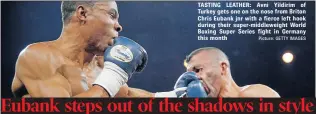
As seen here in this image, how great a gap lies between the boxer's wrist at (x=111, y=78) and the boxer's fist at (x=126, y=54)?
3cm

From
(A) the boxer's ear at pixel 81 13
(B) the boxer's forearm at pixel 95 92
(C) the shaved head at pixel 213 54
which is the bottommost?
(B) the boxer's forearm at pixel 95 92

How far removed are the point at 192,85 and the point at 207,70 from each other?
17 centimetres

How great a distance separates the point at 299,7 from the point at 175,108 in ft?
4.20

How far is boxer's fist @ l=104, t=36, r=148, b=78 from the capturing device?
381 centimetres

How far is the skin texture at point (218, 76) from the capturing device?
387cm

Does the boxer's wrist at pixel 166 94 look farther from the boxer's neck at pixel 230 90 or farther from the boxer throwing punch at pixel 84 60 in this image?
the boxer's neck at pixel 230 90

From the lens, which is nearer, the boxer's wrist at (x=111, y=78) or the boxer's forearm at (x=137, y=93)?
the boxer's wrist at (x=111, y=78)

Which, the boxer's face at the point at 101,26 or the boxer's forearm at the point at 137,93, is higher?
the boxer's face at the point at 101,26

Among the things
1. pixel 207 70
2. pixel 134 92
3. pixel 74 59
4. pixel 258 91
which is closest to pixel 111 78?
pixel 134 92

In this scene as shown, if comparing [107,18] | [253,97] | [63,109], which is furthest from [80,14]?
[253,97]

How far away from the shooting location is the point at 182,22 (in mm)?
3922

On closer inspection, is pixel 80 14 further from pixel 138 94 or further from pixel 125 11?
pixel 138 94

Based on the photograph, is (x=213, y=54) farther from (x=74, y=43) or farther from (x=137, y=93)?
(x=74, y=43)

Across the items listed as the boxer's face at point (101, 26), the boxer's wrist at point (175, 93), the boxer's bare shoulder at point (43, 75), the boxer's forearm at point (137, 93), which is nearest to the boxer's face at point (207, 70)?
the boxer's wrist at point (175, 93)
